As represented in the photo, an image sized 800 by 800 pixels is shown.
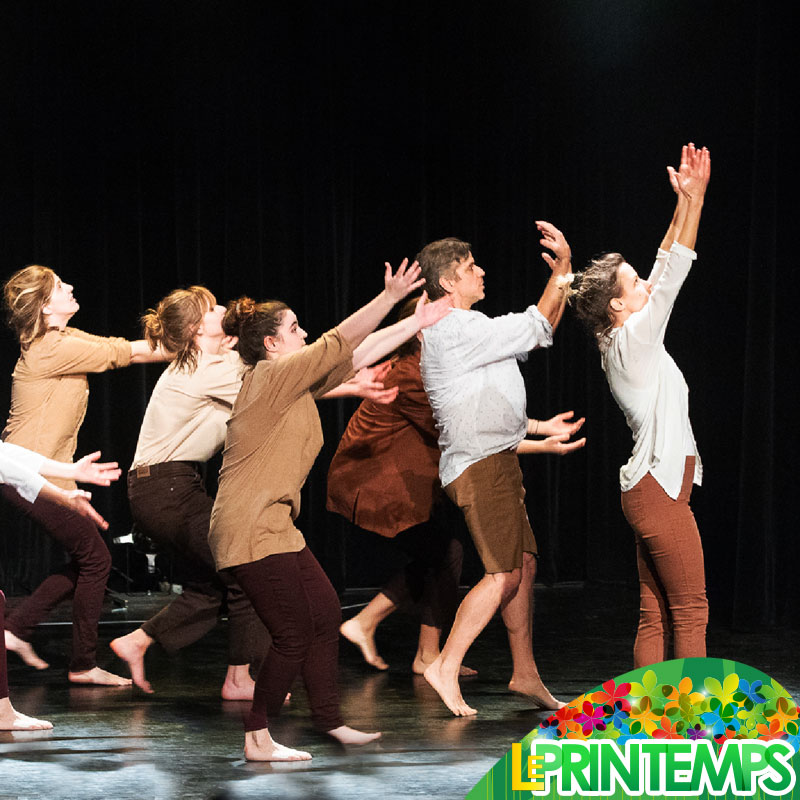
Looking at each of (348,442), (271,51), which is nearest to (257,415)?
(348,442)

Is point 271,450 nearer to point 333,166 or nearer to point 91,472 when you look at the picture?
point 91,472

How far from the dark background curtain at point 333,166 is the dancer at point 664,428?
3.18 m

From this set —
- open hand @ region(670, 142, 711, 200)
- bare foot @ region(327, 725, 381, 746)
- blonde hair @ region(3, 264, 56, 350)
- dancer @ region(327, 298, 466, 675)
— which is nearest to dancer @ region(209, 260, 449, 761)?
bare foot @ region(327, 725, 381, 746)

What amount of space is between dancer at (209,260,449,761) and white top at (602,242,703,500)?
0.60m

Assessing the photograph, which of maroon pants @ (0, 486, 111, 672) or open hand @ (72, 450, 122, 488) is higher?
open hand @ (72, 450, 122, 488)

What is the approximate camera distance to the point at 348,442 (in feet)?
17.0

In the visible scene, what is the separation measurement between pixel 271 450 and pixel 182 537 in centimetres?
113

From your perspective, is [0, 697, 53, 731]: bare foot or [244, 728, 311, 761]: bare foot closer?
[244, 728, 311, 761]: bare foot

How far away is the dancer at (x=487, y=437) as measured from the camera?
4242 mm

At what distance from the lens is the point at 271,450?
3.67 meters

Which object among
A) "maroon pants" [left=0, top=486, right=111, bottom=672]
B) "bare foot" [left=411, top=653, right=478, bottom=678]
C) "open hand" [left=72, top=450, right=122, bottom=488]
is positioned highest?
"open hand" [left=72, top=450, right=122, bottom=488]

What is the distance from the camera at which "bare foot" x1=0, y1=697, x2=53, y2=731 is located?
3.94m

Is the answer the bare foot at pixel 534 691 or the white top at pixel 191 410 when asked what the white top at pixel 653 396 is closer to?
the bare foot at pixel 534 691

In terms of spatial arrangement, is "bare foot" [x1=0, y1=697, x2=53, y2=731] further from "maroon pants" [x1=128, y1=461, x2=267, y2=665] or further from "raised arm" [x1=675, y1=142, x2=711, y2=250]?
"raised arm" [x1=675, y1=142, x2=711, y2=250]
